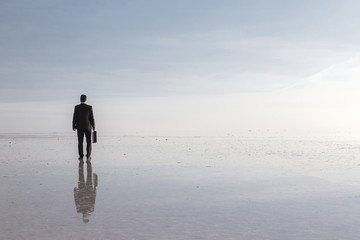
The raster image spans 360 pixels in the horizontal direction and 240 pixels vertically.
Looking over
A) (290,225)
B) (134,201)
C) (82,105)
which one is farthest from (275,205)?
(82,105)

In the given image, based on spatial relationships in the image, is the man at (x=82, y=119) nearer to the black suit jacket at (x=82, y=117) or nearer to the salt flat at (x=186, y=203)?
the black suit jacket at (x=82, y=117)

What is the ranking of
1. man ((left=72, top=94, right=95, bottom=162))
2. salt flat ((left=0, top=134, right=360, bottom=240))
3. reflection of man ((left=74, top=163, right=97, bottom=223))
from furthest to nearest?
1. man ((left=72, top=94, right=95, bottom=162))
2. reflection of man ((left=74, top=163, right=97, bottom=223))
3. salt flat ((left=0, top=134, right=360, bottom=240))

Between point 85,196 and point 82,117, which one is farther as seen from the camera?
point 82,117

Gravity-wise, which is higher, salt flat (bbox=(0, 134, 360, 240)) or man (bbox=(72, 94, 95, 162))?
man (bbox=(72, 94, 95, 162))

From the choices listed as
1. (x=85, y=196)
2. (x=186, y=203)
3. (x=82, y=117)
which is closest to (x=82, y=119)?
(x=82, y=117)

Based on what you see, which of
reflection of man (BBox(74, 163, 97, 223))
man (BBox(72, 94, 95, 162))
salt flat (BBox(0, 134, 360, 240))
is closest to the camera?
salt flat (BBox(0, 134, 360, 240))

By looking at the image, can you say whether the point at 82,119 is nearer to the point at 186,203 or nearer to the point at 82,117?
the point at 82,117

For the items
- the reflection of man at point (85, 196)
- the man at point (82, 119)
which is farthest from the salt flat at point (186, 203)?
the man at point (82, 119)

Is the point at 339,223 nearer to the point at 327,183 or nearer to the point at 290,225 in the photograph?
the point at 290,225

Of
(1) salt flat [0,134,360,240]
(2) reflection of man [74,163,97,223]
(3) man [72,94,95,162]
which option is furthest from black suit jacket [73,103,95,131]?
(2) reflection of man [74,163,97,223]

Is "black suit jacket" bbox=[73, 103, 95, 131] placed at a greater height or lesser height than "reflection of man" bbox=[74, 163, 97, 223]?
greater

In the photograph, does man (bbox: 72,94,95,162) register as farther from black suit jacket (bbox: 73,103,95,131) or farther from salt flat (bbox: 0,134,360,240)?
salt flat (bbox: 0,134,360,240)

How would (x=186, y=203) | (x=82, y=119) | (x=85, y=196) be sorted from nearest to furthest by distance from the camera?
(x=186, y=203) → (x=85, y=196) → (x=82, y=119)

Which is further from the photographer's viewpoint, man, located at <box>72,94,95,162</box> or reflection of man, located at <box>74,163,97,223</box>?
man, located at <box>72,94,95,162</box>
